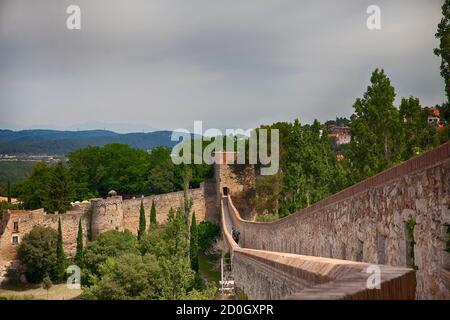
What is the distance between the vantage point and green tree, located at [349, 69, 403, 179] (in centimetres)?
2180

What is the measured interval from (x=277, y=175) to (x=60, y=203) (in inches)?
680

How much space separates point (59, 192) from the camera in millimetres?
53844

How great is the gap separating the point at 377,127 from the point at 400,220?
1501 centimetres

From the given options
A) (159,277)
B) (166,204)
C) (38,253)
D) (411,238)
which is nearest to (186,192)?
(166,204)

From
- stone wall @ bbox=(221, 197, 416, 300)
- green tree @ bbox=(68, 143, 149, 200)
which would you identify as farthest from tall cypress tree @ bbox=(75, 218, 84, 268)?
stone wall @ bbox=(221, 197, 416, 300)

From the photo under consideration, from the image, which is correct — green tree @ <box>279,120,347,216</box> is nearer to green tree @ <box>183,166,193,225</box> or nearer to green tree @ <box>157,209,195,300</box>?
green tree @ <box>157,209,195,300</box>

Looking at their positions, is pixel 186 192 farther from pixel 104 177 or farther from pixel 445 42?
pixel 445 42

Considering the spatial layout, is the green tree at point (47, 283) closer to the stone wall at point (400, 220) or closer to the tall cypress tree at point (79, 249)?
the tall cypress tree at point (79, 249)

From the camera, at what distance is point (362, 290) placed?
4.75 metres

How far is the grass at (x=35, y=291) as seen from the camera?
41.0 meters

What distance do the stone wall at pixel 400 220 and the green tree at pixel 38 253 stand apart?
36.1 metres

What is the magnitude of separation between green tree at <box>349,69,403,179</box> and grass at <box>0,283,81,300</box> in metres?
22.9
